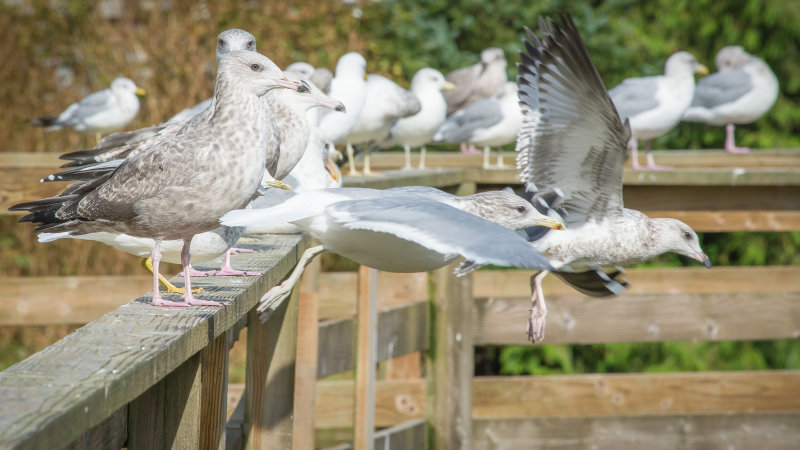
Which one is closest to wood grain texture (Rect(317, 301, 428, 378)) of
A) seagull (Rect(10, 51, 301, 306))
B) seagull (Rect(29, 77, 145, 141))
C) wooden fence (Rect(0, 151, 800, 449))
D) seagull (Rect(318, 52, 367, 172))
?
wooden fence (Rect(0, 151, 800, 449))

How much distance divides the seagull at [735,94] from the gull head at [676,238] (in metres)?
3.42

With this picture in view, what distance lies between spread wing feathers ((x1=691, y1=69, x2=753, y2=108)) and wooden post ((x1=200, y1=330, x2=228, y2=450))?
17.8 ft

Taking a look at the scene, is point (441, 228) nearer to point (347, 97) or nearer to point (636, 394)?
point (347, 97)

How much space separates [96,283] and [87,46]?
397 centimetres

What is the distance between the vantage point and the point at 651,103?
19.3 ft

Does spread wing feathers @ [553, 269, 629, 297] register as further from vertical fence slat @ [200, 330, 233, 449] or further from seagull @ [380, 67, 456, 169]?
seagull @ [380, 67, 456, 169]

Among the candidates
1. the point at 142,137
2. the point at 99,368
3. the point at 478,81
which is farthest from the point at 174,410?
the point at 478,81

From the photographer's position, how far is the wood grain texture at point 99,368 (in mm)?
1058

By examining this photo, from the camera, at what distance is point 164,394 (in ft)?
5.41

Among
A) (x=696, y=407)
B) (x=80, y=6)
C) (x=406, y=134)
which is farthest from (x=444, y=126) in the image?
(x=80, y=6)

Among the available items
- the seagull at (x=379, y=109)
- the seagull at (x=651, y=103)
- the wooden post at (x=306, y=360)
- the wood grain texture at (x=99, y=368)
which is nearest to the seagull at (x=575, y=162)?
the wooden post at (x=306, y=360)

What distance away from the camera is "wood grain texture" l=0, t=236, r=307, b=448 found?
106cm

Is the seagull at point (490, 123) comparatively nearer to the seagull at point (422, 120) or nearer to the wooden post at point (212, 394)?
the seagull at point (422, 120)

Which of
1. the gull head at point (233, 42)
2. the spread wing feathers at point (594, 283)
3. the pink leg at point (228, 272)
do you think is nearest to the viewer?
the pink leg at point (228, 272)
